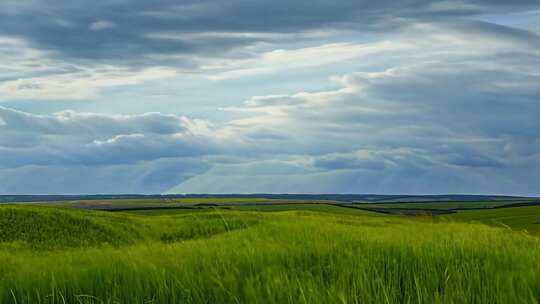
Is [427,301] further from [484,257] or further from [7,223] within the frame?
[7,223]

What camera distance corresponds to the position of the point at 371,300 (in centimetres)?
525

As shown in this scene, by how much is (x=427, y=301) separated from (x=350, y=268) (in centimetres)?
155

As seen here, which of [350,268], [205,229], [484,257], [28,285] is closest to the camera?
[350,268]

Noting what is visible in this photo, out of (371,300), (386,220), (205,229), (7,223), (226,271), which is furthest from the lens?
(386,220)

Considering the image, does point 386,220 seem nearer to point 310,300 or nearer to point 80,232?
point 80,232

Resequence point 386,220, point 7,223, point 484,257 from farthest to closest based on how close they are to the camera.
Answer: point 386,220 → point 7,223 → point 484,257

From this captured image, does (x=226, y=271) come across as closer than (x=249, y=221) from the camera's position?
Yes

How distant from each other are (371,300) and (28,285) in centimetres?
447

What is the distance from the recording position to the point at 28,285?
7.13 metres

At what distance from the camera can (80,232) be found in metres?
34.2

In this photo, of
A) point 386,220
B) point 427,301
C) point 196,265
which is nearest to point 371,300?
point 427,301

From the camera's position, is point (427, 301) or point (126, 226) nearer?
point (427, 301)

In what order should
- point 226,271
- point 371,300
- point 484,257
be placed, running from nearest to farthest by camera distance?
1. point 371,300
2. point 226,271
3. point 484,257

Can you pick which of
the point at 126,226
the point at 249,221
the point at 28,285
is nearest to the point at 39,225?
the point at 126,226
